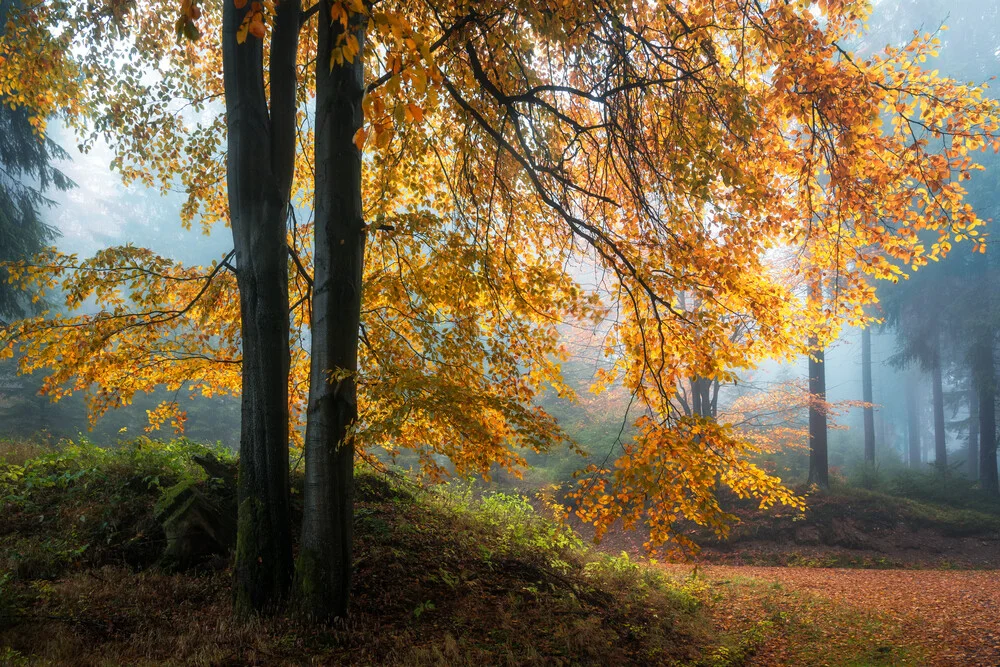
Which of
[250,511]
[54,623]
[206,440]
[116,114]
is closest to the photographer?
[54,623]

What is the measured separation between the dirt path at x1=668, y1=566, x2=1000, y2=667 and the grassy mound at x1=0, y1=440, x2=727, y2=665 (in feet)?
7.09

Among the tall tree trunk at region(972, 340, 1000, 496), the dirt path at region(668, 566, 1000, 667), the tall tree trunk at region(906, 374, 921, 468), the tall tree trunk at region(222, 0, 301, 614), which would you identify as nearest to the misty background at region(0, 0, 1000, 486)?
the tall tree trunk at region(972, 340, 1000, 496)

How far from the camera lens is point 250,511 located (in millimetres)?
5348

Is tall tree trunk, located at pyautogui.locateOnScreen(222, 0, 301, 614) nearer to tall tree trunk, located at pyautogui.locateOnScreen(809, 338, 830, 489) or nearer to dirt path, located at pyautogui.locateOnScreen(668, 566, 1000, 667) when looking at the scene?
dirt path, located at pyautogui.locateOnScreen(668, 566, 1000, 667)

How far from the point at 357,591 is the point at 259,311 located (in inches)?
116

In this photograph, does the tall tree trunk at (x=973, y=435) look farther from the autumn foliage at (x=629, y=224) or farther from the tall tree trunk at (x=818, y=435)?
the autumn foliage at (x=629, y=224)

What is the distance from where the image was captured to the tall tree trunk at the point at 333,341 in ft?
16.9

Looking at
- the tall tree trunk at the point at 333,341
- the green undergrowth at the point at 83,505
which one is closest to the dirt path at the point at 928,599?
the tall tree trunk at the point at 333,341

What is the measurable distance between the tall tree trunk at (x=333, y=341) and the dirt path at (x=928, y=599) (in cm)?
484

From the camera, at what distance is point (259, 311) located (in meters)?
5.53

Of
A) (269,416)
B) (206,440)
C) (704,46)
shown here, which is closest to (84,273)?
(269,416)

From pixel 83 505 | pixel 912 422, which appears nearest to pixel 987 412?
pixel 912 422

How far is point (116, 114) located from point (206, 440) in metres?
17.4

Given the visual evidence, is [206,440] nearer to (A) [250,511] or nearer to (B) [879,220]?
(A) [250,511]
